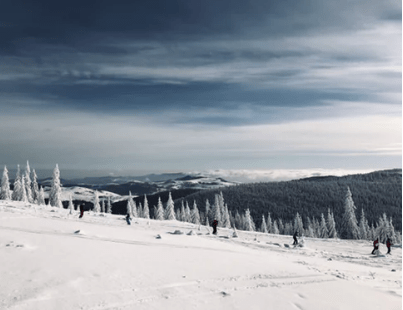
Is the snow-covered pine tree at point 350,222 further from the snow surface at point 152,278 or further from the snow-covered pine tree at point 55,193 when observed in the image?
the snow-covered pine tree at point 55,193

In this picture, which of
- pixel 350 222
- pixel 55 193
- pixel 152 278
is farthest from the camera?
pixel 350 222

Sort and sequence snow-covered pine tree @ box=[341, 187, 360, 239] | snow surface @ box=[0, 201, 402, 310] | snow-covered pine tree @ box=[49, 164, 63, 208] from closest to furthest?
snow surface @ box=[0, 201, 402, 310], snow-covered pine tree @ box=[49, 164, 63, 208], snow-covered pine tree @ box=[341, 187, 360, 239]

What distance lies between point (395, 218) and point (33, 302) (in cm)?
20717

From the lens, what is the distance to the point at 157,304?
35.7 feet

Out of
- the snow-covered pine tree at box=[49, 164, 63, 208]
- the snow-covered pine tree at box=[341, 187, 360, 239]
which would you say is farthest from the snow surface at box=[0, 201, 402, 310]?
the snow-covered pine tree at box=[341, 187, 360, 239]

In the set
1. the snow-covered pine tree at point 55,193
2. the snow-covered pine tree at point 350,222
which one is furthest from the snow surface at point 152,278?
the snow-covered pine tree at point 350,222

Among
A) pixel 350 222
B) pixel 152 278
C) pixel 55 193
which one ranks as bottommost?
pixel 350 222

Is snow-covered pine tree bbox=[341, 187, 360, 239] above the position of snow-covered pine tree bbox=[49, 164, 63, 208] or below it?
below

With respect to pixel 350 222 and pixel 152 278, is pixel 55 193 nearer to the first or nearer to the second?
pixel 152 278

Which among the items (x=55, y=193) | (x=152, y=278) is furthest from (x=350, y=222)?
(x=55, y=193)

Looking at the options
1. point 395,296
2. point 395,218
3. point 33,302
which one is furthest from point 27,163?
point 395,218

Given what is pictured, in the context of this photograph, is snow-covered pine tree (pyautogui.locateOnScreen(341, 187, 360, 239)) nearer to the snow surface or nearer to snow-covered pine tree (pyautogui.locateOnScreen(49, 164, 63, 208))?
the snow surface

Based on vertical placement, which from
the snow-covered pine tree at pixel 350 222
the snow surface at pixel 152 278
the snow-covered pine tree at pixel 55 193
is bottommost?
the snow-covered pine tree at pixel 350 222

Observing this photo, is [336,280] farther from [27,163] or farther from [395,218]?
[395,218]
